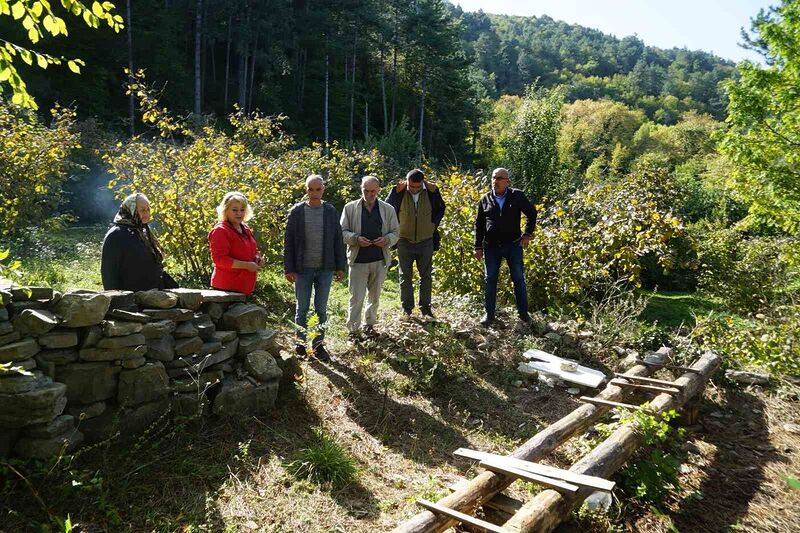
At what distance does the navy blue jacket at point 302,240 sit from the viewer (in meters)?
5.14

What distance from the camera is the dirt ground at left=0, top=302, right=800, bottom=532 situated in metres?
2.96

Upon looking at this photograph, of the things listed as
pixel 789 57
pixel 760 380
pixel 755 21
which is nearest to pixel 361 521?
pixel 760 380

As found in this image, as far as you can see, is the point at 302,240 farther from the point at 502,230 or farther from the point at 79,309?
the point at 502,230

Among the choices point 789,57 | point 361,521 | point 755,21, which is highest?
point 755,21

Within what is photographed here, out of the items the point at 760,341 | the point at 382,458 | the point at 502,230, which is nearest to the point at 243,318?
the point at 382,458

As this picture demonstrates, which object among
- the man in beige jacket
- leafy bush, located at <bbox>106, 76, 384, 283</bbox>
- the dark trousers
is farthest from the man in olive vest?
leafy bush, located at <bbox>106, 76, 384, 283</bbox>

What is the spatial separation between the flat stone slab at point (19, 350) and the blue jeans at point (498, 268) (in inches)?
184

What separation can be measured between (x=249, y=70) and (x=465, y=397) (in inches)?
1371

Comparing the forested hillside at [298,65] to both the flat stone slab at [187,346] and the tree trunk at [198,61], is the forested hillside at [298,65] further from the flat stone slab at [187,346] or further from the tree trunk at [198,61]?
the flat stone slab at [187,346]

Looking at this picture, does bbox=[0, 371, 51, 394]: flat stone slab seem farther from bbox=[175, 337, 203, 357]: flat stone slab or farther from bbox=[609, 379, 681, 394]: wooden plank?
bbox=[609, 379, 681, 394]: wooden plank

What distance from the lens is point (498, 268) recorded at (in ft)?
20.9

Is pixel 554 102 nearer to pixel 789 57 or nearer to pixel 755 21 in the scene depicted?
pixel 755 21

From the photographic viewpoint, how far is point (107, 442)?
3.17 m

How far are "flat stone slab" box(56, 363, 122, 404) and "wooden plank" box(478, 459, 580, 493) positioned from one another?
250 centimetres
